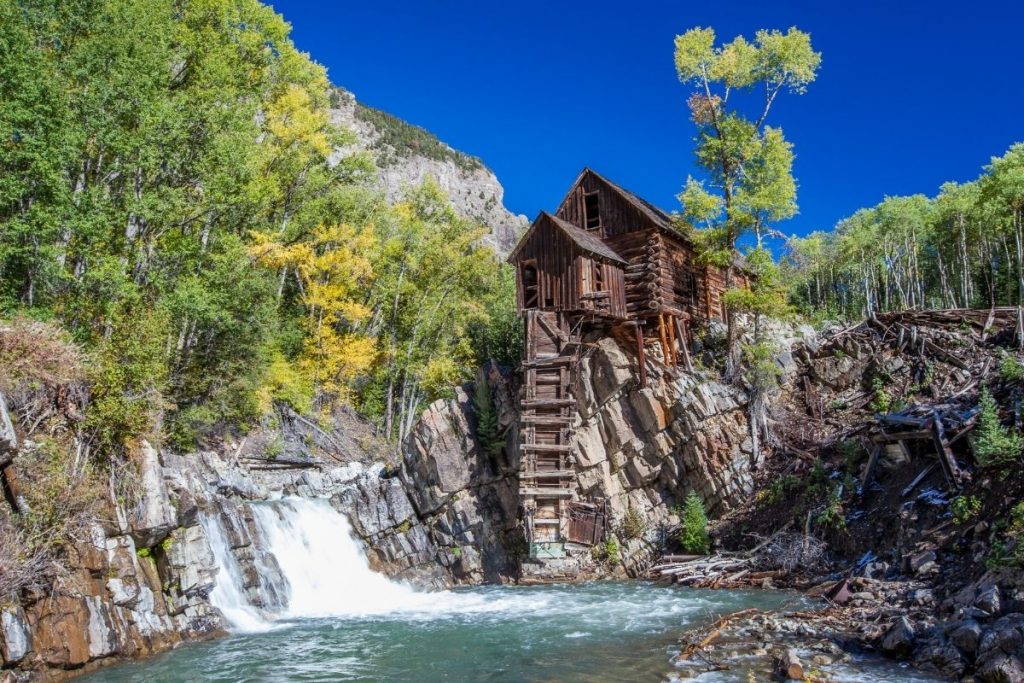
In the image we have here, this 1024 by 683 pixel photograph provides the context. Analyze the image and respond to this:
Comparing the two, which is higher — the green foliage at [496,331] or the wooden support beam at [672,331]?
the green foliage at [496,331]

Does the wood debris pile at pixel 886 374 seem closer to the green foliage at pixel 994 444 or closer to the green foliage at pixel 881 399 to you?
the green foliage at pixel 881 399

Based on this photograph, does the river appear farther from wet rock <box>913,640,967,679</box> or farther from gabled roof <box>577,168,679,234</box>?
gabled roof <box>577,168,679,234</box>

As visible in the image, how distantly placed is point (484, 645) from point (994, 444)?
1253cm

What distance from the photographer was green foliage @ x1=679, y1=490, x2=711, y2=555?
22625mm

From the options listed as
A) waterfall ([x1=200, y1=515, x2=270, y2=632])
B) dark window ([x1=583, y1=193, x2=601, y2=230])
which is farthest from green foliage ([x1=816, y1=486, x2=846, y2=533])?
waterfall ([x1=200, y1=515, x2=270, y2=632])

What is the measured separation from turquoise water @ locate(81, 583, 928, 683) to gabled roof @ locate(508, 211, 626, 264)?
12842 millimetres


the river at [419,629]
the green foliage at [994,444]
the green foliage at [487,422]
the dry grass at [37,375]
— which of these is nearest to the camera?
the river at [419,629]

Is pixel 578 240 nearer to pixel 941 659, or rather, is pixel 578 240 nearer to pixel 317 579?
pixel 317 579

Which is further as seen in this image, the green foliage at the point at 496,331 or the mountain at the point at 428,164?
the mountain at the point at 428,164

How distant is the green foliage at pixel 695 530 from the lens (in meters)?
22.6

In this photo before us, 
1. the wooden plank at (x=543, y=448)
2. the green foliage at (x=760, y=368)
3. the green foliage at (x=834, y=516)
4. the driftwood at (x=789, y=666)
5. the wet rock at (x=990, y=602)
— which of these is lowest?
the driftwood at (x=789, y=666)

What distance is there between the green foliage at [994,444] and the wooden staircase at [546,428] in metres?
12.5

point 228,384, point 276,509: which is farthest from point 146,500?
point 228,384

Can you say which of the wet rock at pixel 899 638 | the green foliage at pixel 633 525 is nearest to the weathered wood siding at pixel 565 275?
the green foliage at pixel 633 525
